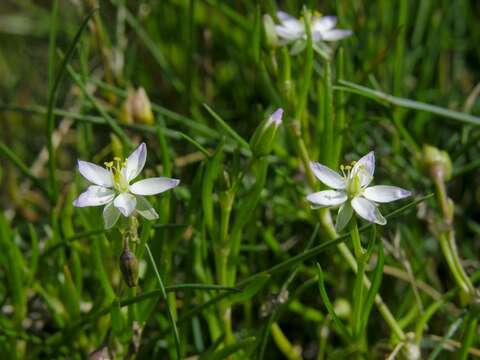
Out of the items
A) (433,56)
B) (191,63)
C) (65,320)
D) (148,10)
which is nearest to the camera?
(65,320)

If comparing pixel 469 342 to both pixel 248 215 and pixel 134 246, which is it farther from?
pixel 134 246

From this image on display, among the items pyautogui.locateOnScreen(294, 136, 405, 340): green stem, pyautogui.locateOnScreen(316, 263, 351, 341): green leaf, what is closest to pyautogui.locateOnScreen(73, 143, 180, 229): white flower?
pyautogui.locateOnScreen(316, 263, 351, 341): green leaf

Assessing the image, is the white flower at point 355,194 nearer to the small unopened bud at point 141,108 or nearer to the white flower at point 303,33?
the white flower at point 303,33

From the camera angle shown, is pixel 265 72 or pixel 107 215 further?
pixel 265 72

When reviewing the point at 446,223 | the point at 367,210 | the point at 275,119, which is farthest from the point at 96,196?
the point at 446,223

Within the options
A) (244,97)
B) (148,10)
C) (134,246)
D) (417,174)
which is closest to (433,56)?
(417,174)

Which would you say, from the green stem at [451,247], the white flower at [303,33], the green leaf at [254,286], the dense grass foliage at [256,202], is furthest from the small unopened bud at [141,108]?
the green stem at [451,247]
